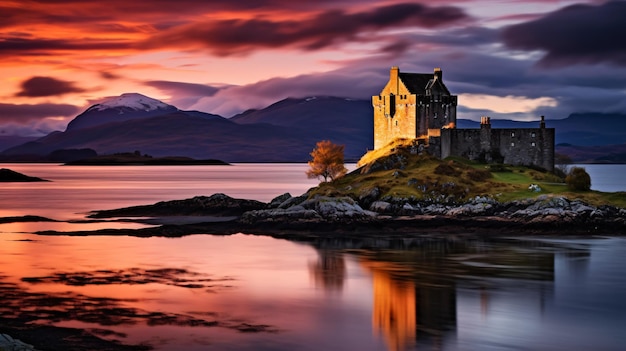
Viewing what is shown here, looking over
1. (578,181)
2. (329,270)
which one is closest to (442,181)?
(578,181)

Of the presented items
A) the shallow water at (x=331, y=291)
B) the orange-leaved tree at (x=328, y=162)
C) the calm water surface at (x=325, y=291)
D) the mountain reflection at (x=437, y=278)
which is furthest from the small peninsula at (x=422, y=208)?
the orange-leaved tree at (x=328, y=162)

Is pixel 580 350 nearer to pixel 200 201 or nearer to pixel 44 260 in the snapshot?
pixel 44 260

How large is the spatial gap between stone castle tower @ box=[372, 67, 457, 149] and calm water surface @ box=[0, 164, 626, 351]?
2936cm

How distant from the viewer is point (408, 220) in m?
68.9

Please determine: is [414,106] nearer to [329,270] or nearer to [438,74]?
[438,74]

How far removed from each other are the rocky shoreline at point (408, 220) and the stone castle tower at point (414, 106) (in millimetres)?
17986

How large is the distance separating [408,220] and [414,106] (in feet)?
78.3

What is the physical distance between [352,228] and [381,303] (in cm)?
2793

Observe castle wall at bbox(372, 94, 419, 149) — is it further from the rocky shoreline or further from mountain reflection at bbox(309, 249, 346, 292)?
mountain reflection at bbox(309, 249, 346, 292)

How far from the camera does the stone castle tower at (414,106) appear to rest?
9019 cm

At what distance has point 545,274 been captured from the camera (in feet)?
156

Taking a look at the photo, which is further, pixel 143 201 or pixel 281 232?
pixel 143 201

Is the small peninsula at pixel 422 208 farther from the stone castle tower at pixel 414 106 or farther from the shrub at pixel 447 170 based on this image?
the stone castle tower at pixel 414 106

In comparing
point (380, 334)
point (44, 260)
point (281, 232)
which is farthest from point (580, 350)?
point (281, 232)
